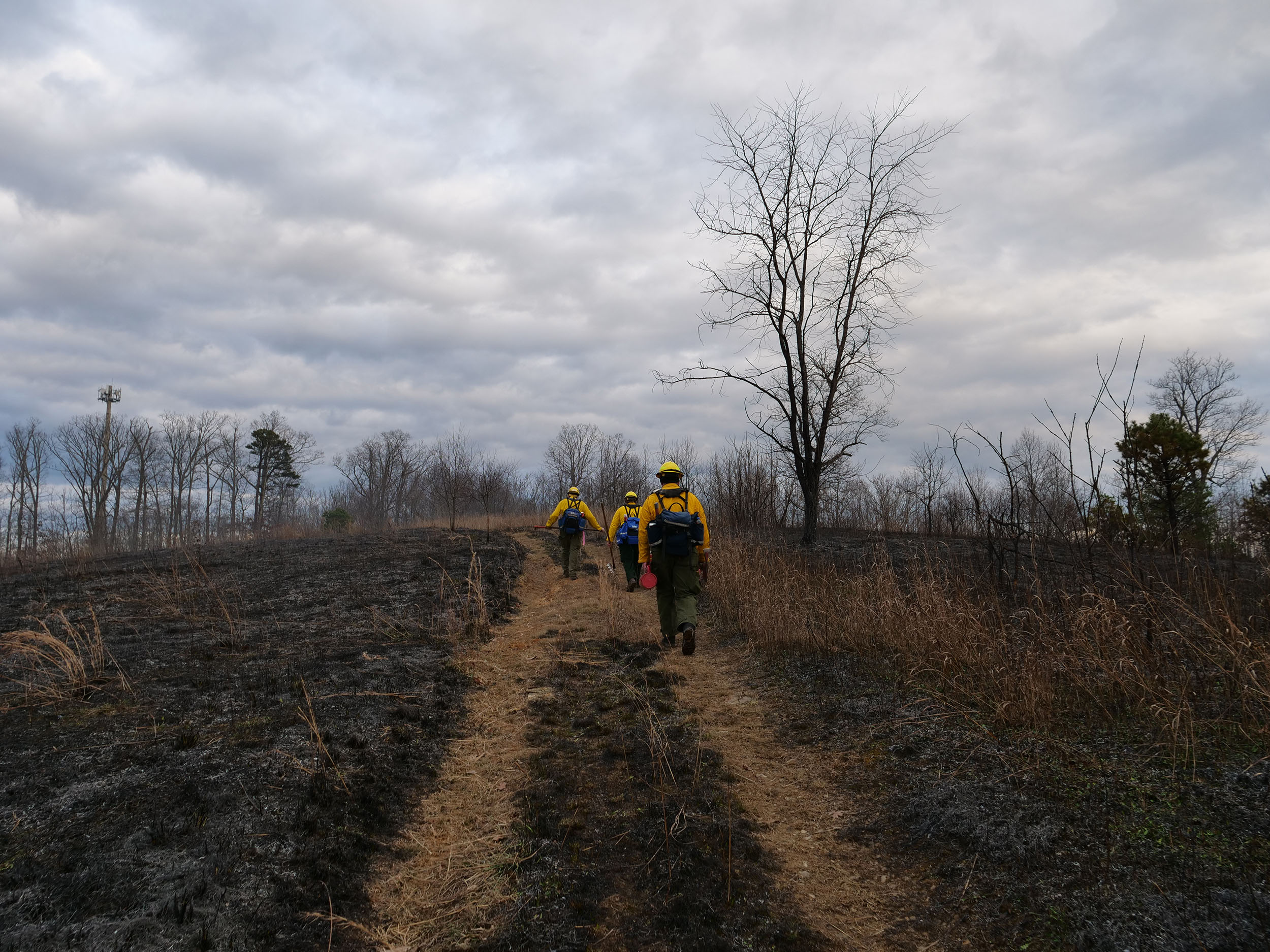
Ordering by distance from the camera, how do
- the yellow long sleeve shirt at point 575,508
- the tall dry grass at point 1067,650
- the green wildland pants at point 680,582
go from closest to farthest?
the tall dry grass at point 1067,650 → the green wildland pants at point 680,582 → the yellow long sleeve shirt at point 575,508

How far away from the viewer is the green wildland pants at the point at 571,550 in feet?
46.6

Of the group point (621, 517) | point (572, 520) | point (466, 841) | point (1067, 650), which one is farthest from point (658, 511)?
point (572, 520)

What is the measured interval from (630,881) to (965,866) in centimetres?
156

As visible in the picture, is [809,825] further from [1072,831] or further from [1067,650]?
[1067,650]

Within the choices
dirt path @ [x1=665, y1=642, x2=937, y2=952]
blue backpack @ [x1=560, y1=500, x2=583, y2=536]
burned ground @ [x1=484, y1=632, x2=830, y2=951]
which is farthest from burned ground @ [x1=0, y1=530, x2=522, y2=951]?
blue backpack @ [x1=560, y1=500, x2=583, y2=536]

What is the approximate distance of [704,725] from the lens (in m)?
5.32

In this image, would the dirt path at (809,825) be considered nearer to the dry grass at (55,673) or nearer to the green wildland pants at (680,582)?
the green wildland pants at (680,582)

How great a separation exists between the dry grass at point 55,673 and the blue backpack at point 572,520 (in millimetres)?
8485

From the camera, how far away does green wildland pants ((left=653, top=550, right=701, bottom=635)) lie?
25.8 feet

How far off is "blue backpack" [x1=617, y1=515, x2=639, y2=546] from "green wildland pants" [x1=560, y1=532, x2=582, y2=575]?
6.67 ft

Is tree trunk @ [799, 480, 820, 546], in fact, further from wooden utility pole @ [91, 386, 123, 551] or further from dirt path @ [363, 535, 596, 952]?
wooden utility pole @ [91, 386, 123, 551]

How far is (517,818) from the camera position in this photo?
3775mm

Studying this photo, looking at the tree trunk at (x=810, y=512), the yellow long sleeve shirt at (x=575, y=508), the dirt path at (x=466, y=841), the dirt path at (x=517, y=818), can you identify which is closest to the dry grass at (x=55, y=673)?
the dirt path at (x=466, y=841)

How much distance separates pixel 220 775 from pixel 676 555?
16.7ft
